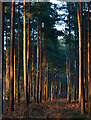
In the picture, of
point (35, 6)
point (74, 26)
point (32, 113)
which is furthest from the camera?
point (74, 26)

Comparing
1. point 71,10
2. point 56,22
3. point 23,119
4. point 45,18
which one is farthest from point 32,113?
point 56,22

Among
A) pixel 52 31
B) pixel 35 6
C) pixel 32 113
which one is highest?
pixel 35 6

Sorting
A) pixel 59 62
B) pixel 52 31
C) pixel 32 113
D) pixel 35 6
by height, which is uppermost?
pixel 35 6

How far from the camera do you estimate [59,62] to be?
41.8m

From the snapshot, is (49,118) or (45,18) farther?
(45,18)

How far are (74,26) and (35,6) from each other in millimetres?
7548

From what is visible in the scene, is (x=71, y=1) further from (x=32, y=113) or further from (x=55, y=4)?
(x=32, y=113)

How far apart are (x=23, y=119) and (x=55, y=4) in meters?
20.3

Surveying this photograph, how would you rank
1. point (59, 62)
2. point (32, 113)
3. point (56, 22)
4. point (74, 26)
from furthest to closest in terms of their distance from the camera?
point (59, 62), point (56, 22), point (74, 26), point (32, 113)

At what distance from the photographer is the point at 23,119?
47.6ft

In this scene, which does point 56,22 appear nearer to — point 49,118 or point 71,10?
point 71,10

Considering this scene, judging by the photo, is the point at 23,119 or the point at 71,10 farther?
the point at 71,10

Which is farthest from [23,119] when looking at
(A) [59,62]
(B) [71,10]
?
(A) [59,62]

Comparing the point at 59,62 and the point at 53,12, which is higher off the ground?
the point at 53,12
